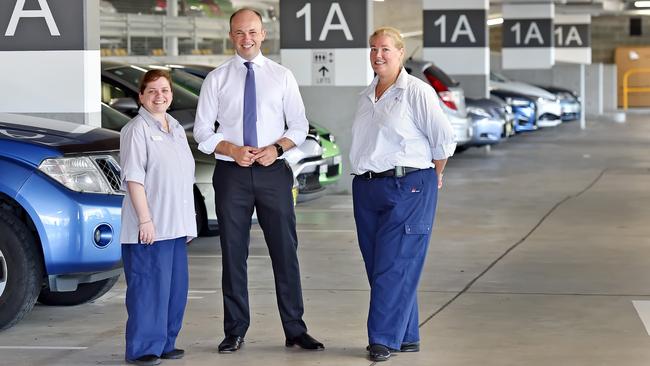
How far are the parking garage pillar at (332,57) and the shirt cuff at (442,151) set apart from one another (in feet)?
29.4

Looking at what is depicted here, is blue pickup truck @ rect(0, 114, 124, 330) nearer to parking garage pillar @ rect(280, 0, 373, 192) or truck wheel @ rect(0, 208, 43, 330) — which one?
truck wheel @ rect(0, 208, 43, 330)

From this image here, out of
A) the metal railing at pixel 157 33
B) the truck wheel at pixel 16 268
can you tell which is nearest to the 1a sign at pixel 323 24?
the truck wheel at pixel 16 268

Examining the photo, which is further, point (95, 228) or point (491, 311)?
point (491, 311)

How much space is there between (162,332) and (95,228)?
1.00 meters

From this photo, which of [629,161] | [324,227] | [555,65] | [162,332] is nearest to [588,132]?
[555,65]

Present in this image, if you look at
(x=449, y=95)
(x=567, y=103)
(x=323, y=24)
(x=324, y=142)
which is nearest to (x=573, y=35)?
(x=567, y=103)

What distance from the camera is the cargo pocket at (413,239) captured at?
22.2 feet

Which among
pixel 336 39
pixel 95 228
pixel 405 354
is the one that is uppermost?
pixel 336 39

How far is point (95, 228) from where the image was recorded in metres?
7.50

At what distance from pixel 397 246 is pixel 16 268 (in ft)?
6.99

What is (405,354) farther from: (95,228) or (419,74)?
(419,74)

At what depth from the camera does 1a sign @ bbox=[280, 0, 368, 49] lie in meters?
15.9

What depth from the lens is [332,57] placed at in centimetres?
1605

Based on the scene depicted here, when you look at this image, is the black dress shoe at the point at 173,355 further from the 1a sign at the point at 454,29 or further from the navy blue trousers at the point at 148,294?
the 1a sign at the point at 454,29
